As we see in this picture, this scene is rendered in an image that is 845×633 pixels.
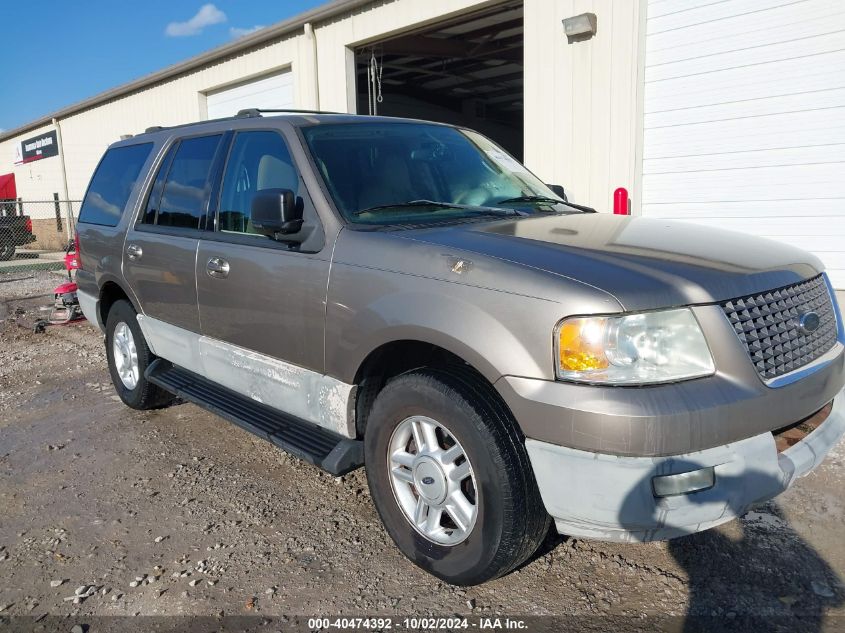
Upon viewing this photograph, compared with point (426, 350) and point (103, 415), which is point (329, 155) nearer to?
point (426, 350)

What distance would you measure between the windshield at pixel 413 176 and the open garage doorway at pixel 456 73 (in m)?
5.74

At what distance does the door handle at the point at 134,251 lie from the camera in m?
4.54

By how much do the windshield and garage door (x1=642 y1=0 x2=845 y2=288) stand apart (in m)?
3.74

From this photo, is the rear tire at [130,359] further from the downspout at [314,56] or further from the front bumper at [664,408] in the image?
the downspout at [314,56]

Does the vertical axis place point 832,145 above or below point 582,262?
above

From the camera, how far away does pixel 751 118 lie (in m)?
6.68

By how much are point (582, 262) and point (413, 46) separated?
34.4 ft

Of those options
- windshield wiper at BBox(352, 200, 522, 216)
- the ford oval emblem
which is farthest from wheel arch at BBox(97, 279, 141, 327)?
the ford oval emblem

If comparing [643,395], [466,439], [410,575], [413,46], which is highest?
[413,46]

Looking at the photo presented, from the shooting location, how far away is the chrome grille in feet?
7.76

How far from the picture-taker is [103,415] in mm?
5148

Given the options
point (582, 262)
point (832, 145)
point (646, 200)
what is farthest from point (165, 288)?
A: point (832, 145)

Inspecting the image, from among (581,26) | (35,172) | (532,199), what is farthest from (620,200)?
(35,172)

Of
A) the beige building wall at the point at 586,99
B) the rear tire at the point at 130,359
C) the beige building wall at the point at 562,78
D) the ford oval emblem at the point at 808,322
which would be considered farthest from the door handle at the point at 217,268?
the beige building wall at the point at 586,99
